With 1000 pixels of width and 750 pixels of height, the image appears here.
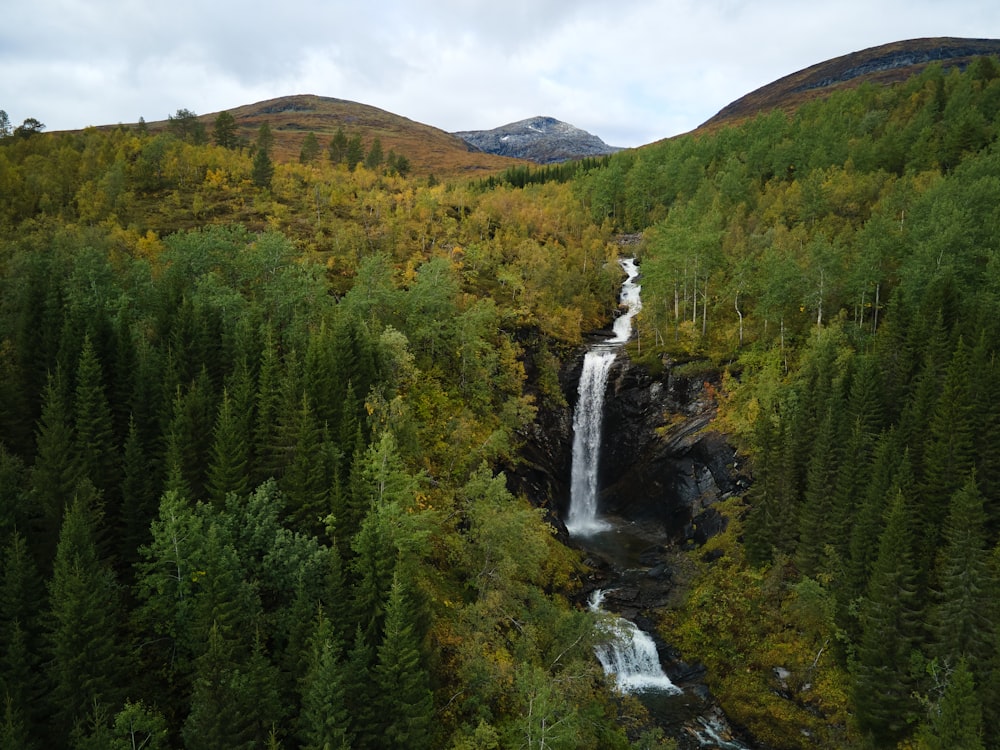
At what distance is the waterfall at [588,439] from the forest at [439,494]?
5026mm

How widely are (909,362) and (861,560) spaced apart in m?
22.7

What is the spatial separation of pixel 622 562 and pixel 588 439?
817 inches

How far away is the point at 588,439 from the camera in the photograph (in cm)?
8494

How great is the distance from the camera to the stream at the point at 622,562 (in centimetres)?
4578


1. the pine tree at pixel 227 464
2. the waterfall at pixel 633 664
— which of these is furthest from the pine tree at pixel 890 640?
the pine tree at pixel 227 464

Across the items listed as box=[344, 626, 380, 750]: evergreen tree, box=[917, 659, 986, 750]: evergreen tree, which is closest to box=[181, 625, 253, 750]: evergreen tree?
box=[344, 626, 380, 750]: evergreen tree

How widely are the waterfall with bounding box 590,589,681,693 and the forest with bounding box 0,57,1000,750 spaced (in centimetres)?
345

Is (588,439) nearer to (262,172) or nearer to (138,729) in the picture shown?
(138,729)

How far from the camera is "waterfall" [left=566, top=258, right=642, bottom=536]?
80.8 meters

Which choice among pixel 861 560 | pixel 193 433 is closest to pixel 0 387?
pixel 193 433

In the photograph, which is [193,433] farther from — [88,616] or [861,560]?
[861,560]

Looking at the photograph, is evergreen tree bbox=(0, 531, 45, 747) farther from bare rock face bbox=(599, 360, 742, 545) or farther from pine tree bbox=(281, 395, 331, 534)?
bare rock face bbox=(599, 360, 742, 545)

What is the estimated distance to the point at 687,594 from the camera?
58.9m

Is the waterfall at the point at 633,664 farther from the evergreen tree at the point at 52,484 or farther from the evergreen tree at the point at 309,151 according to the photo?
the evergreen tree at the point at 309,151
